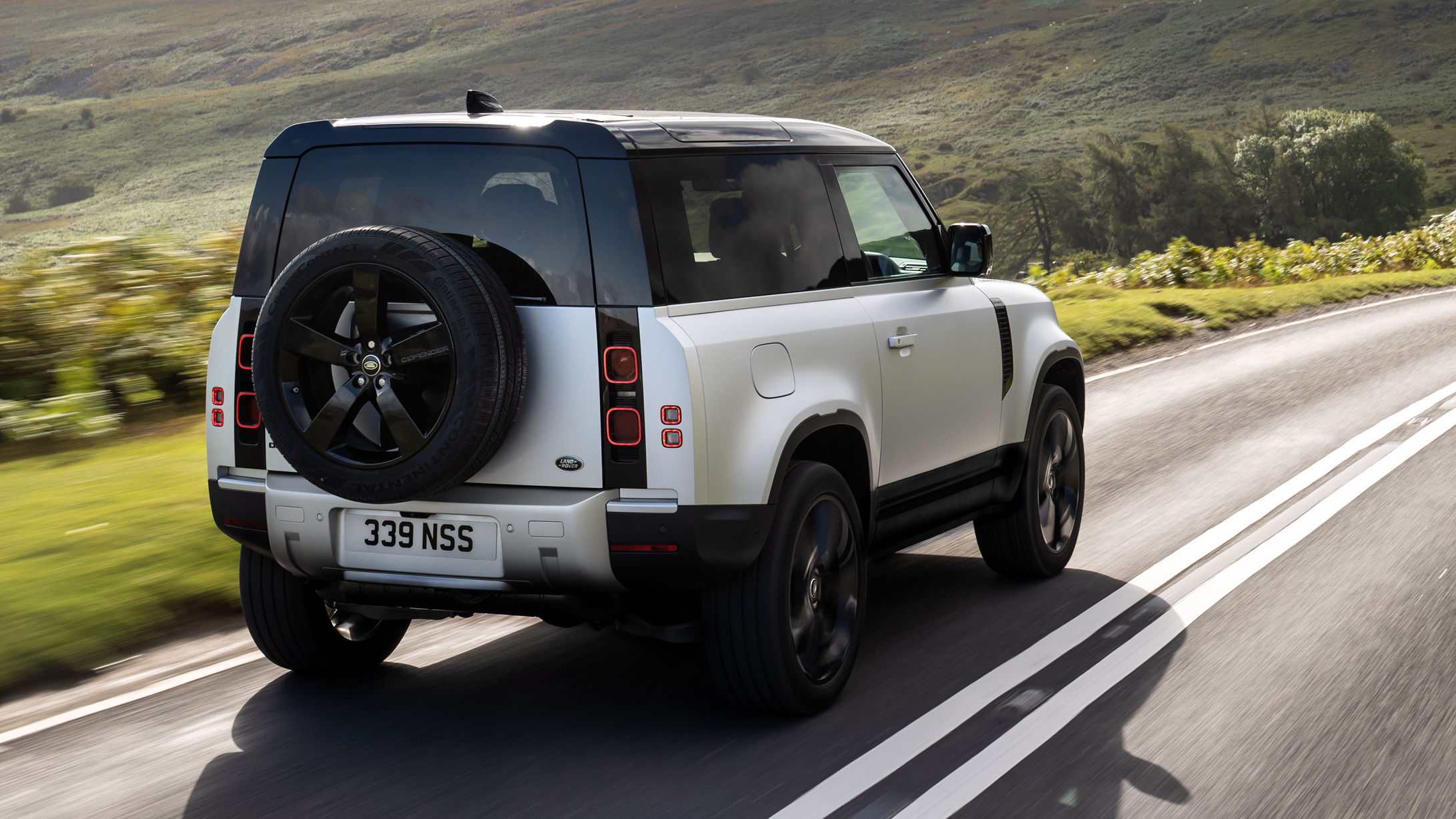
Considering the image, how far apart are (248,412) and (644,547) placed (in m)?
1.44

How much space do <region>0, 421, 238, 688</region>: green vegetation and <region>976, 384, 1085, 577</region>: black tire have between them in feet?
11.1

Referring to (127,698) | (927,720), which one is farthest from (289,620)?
(927,720)

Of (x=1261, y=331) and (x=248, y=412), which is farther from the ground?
(x=248, y=412)

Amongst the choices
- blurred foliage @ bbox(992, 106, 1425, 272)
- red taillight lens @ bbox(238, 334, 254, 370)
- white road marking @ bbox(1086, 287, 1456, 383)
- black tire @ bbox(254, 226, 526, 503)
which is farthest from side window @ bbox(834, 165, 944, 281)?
blurred foliage @ bbox(992, 106, 1425, 272)

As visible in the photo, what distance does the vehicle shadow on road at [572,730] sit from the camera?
12.5ft

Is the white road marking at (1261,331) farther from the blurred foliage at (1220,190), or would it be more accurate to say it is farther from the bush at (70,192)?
the bush at (70,192)

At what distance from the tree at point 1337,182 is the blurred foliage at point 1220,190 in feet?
0.21

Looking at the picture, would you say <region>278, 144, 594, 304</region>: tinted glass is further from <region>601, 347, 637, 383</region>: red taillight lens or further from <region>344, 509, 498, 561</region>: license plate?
<region>344, 509, 498, 561</region>: license plate

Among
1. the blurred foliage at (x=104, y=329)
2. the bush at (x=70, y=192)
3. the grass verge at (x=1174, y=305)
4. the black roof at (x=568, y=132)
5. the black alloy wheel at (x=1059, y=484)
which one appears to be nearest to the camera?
the black roof at (x=568, y=132)

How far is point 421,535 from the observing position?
4.07 m

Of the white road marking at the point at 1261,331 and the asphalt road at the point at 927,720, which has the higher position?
the asphalt road at the point at 927,720

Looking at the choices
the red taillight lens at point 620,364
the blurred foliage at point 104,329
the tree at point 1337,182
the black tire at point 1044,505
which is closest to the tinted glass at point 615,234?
the red taillight lens at point 620,364

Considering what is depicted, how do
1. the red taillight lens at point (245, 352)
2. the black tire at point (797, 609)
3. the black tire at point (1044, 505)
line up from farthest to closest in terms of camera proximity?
the black tire at point (1044, 505) < the red taillight lens at point (245, 352) < the black tire at point (797, 609)

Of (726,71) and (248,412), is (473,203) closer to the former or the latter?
(248,412)
